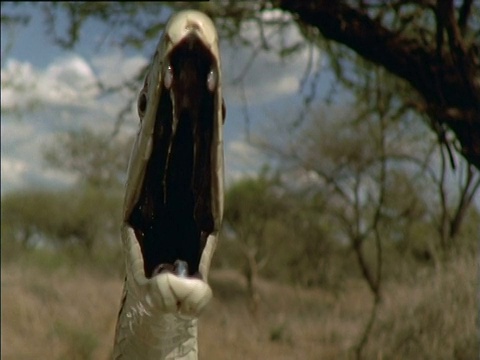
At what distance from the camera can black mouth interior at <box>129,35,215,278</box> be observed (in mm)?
1665

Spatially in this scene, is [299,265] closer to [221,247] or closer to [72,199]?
[221,247]

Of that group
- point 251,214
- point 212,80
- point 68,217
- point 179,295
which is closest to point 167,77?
point 212,80

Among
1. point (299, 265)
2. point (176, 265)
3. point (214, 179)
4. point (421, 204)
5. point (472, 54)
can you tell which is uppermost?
point (472, 54)

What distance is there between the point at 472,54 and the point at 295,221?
55.4 ft

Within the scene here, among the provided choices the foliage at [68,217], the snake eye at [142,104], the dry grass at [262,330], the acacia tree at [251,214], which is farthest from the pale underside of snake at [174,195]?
the foliage at [68,217]

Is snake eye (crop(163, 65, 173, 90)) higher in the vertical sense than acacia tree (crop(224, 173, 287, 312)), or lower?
higher

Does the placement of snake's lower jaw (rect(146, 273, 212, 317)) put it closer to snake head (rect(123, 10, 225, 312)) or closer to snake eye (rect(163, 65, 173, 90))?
snake head (rect(123, 10, 225, 312))

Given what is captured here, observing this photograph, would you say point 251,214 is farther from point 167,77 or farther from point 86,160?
point 167,77

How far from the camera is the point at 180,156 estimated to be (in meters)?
1.79

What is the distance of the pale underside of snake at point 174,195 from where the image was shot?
5.24 ft

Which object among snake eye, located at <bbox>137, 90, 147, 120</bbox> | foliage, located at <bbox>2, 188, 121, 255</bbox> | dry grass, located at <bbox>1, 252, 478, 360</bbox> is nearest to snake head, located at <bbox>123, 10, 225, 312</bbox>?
snake eye, located at <bbox>137, 90, 147, 120</bbox>

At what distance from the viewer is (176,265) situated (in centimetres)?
166

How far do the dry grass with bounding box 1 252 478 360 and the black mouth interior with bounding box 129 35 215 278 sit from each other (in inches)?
178

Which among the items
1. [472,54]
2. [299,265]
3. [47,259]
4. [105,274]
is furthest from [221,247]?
[472,54]
